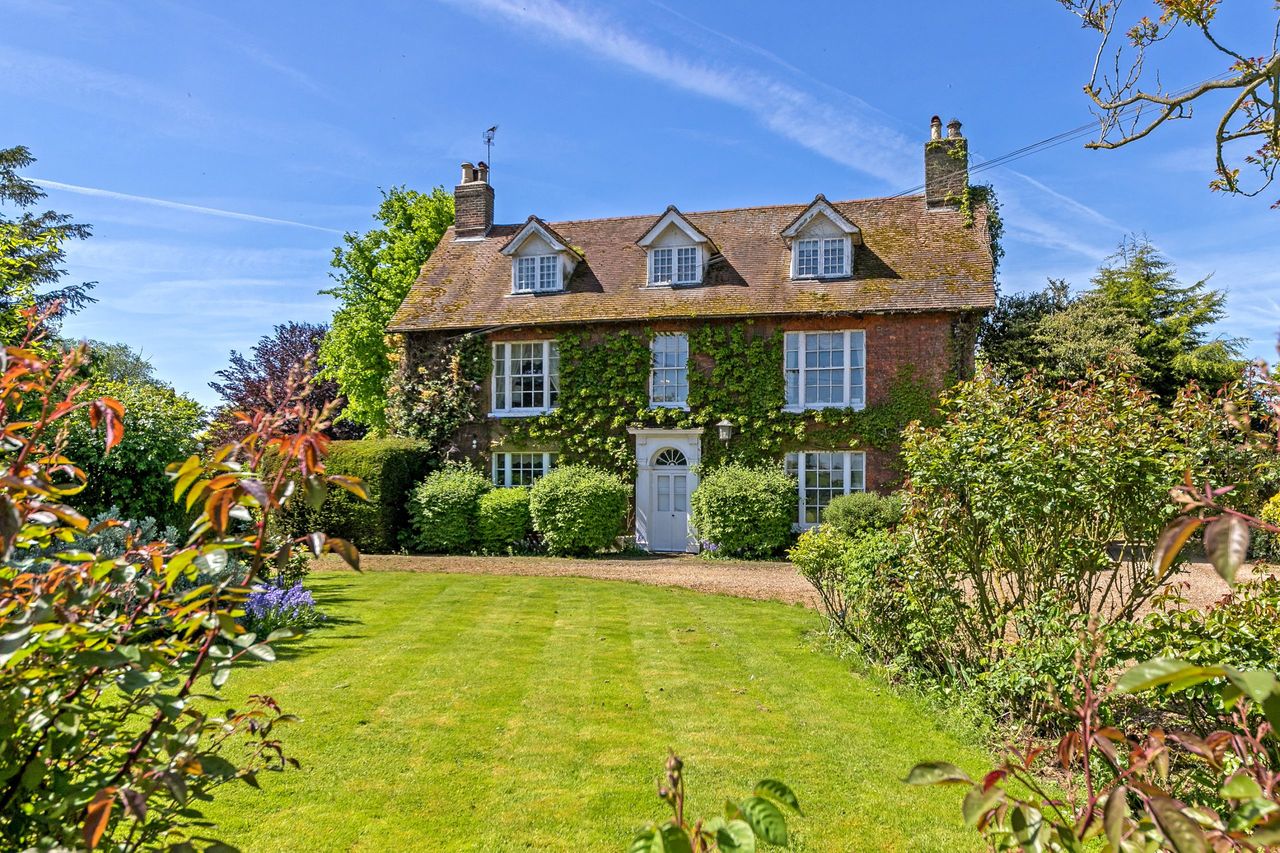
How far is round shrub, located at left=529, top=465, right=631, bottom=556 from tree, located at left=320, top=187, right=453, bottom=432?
15.2 m

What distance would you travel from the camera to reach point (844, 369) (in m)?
19.3

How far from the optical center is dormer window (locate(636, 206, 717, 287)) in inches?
816

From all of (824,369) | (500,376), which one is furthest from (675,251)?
(500,376)

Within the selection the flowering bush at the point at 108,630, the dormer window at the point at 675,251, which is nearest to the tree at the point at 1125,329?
the dormer window at the point at 675,251

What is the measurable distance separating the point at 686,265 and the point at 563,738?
16.9m

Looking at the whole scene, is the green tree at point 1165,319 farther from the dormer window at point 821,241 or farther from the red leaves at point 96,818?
the red leaves at point 96,818

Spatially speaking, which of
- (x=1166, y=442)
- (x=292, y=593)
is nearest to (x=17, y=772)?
(x=1166, y=442)

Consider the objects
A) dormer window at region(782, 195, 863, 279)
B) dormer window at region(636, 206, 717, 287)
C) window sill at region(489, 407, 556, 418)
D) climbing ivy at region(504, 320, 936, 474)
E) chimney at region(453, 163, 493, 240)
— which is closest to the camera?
climbing ivy at region(504, 320, 936, 474)

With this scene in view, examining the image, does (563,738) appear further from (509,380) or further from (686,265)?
(686,265)

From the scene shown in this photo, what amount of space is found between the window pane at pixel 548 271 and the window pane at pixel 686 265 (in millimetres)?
3583

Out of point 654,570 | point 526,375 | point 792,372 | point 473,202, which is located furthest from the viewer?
point 473,202

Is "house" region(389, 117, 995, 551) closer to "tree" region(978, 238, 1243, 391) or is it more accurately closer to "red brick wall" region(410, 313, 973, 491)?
"red brick wall" region(410, 313, 973, 491)

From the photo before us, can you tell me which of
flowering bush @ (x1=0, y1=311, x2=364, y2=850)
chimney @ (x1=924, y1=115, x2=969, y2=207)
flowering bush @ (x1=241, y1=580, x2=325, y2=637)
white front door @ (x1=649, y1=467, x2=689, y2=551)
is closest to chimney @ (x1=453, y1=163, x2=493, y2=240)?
white front door @ (x1=649, y1=467, x2=689, y2=551)

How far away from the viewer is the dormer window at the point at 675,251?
20719mm
